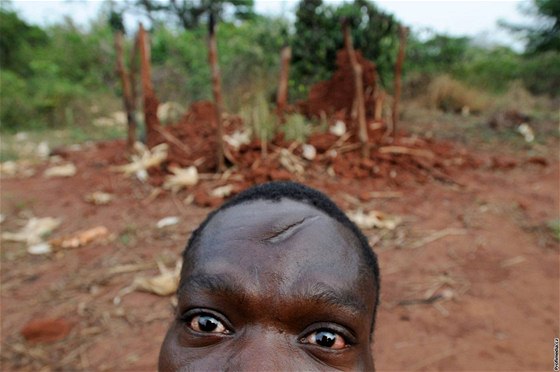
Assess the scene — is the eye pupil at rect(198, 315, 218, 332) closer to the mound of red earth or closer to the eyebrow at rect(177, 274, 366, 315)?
the eyebrow at rect(177, 274, 366, 315)

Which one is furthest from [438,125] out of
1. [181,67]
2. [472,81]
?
[181,67]

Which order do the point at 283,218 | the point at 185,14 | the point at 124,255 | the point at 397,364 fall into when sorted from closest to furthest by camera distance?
the point at 283,218
the point at 397,364
the point at 124,255
the point at 185,14

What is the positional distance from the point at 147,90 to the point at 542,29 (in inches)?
560

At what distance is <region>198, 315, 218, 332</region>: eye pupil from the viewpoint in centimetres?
113

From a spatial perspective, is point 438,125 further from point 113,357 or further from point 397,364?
point 113,357

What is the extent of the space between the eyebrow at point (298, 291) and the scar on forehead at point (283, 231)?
0.52ft

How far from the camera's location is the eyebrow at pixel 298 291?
109cm

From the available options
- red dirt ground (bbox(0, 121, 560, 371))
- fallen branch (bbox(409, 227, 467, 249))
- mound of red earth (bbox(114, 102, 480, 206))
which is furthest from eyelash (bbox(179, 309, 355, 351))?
mound of red earth (bbox(114, 102, 480, 206))

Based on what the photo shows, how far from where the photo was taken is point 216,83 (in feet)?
14.5

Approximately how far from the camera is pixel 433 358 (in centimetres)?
236

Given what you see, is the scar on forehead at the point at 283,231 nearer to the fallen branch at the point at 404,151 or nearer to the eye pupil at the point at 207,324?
the eye pupil at the point at 207,324

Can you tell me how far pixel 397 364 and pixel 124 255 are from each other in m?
2.41

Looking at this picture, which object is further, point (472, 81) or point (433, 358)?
point (472, 81)

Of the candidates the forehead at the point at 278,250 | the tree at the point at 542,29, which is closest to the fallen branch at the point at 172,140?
the forehead at the point at 278,250
